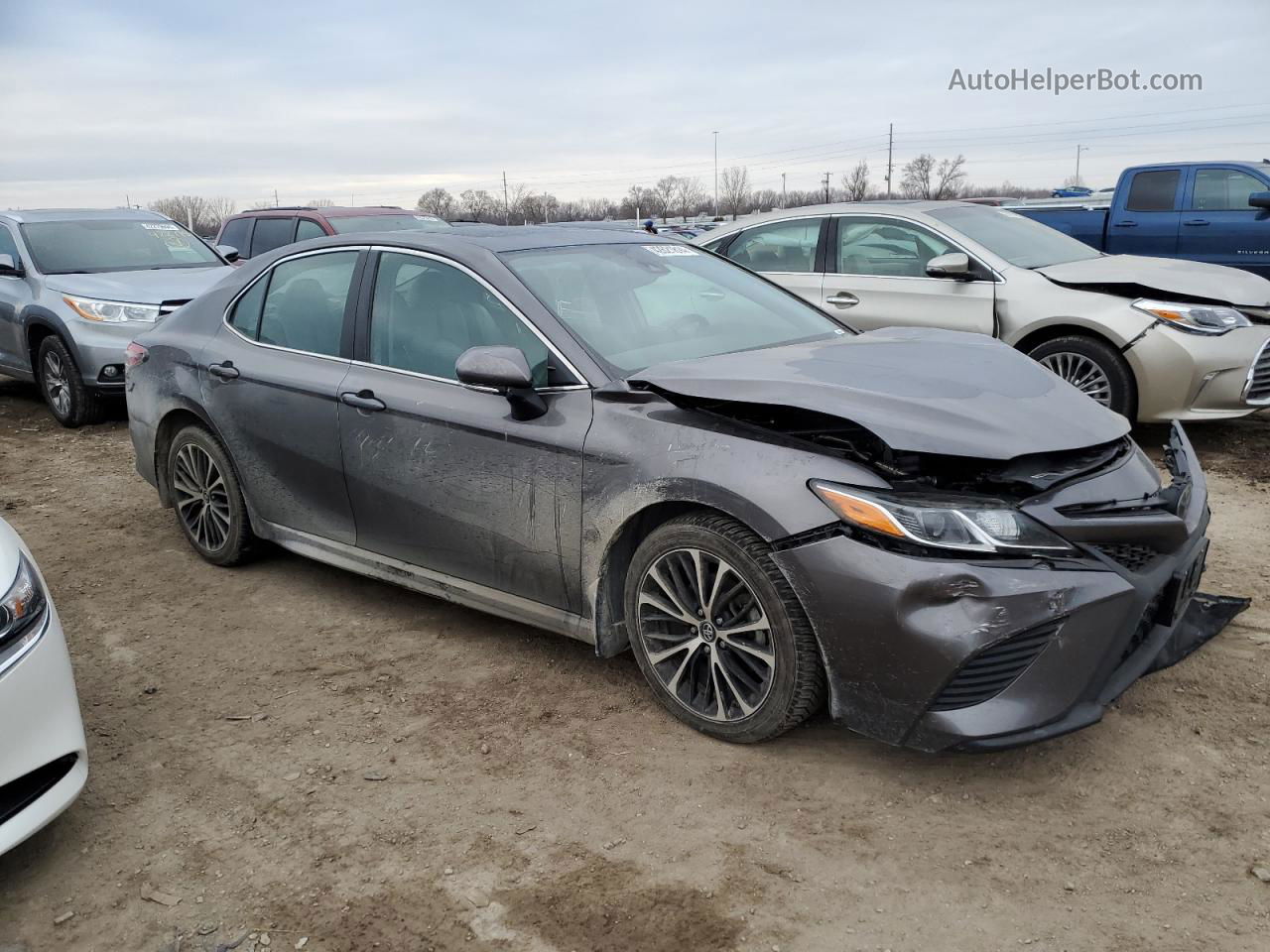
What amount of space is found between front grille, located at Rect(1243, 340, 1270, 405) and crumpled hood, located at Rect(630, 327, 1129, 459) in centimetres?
358

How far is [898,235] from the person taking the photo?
7.68 meters

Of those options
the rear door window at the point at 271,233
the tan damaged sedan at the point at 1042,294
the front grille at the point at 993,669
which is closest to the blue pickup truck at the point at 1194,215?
the tan damaged sedan at the point at 1042,294

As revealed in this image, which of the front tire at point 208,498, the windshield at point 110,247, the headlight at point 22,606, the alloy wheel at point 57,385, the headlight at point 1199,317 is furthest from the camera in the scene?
the windshield at point 110,247

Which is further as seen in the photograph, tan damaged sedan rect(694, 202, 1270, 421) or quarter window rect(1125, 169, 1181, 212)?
quarter window rect(1125, 169, 1181, 212)

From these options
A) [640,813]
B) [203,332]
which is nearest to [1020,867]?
[640,813]

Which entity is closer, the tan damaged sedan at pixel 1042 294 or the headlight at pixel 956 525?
the headlight at pixel 956 525

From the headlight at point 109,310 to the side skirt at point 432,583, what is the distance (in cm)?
474

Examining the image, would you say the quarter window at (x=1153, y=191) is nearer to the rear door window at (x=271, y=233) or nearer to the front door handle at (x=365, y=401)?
the rear door window at (x=271, y=233)

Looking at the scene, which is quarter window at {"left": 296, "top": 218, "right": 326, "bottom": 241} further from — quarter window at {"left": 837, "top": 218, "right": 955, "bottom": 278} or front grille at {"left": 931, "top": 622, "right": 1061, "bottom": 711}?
front grille at {"left": 931, "top": 622, "right": 1061, "bottom": 711}

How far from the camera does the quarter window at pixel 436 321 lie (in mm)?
3828

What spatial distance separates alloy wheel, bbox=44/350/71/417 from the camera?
896 centimetres

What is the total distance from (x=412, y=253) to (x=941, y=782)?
107 inches

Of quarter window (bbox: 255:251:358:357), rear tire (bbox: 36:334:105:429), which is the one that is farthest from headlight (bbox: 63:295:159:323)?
quarter window (bbox: 255:251:358:357)

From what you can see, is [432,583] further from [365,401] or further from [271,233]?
[271,233]
